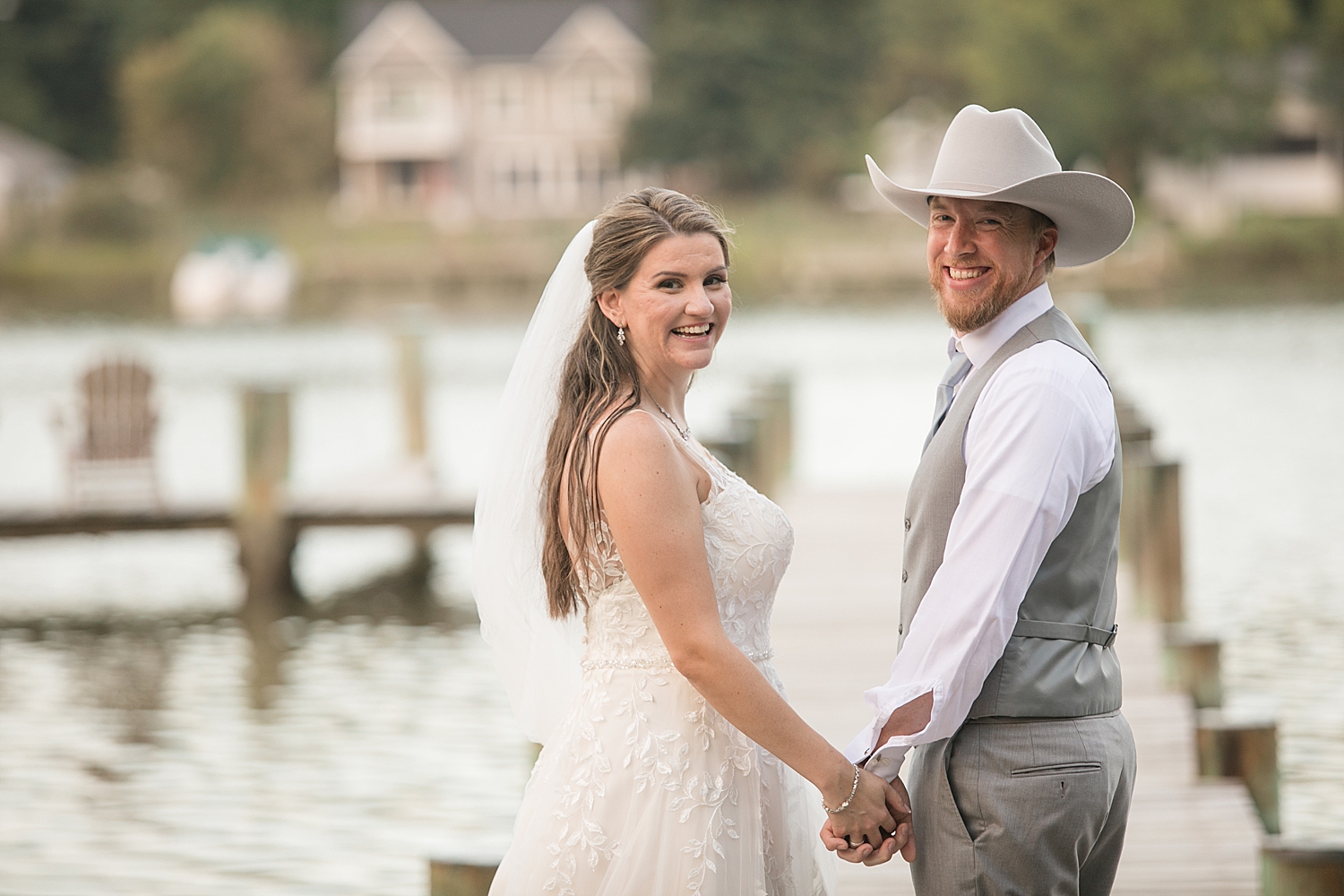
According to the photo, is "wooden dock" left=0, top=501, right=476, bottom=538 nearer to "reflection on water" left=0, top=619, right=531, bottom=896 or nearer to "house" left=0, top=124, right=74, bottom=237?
"reflection on water" left=0, top=619, right=531, bottom=896

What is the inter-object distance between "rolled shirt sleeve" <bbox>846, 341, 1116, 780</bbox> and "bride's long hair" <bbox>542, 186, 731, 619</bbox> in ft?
2.05

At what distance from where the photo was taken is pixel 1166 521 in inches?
307

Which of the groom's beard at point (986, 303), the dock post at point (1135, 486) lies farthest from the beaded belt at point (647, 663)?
the dock post at point (1135, 486)

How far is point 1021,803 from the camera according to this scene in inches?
112

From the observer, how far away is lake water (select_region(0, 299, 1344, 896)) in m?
6.80

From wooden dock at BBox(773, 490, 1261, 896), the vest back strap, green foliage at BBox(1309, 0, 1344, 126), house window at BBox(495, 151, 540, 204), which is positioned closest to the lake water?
wooden dock at BBox(773, 490, 1261, 896)

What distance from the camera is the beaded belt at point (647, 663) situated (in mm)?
3078

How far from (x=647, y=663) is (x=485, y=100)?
72.6 m

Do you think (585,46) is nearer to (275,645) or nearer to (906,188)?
(275,645)

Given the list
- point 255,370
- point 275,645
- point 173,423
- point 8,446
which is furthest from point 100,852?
point 255,370

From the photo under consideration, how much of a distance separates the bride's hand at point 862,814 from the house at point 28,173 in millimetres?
56856

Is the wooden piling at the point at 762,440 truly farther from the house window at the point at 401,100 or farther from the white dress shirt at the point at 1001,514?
the house window at the point at 401,100

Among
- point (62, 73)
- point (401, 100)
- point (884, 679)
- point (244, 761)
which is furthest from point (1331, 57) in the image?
point (244, 761)

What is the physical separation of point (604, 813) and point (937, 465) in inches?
35.4
